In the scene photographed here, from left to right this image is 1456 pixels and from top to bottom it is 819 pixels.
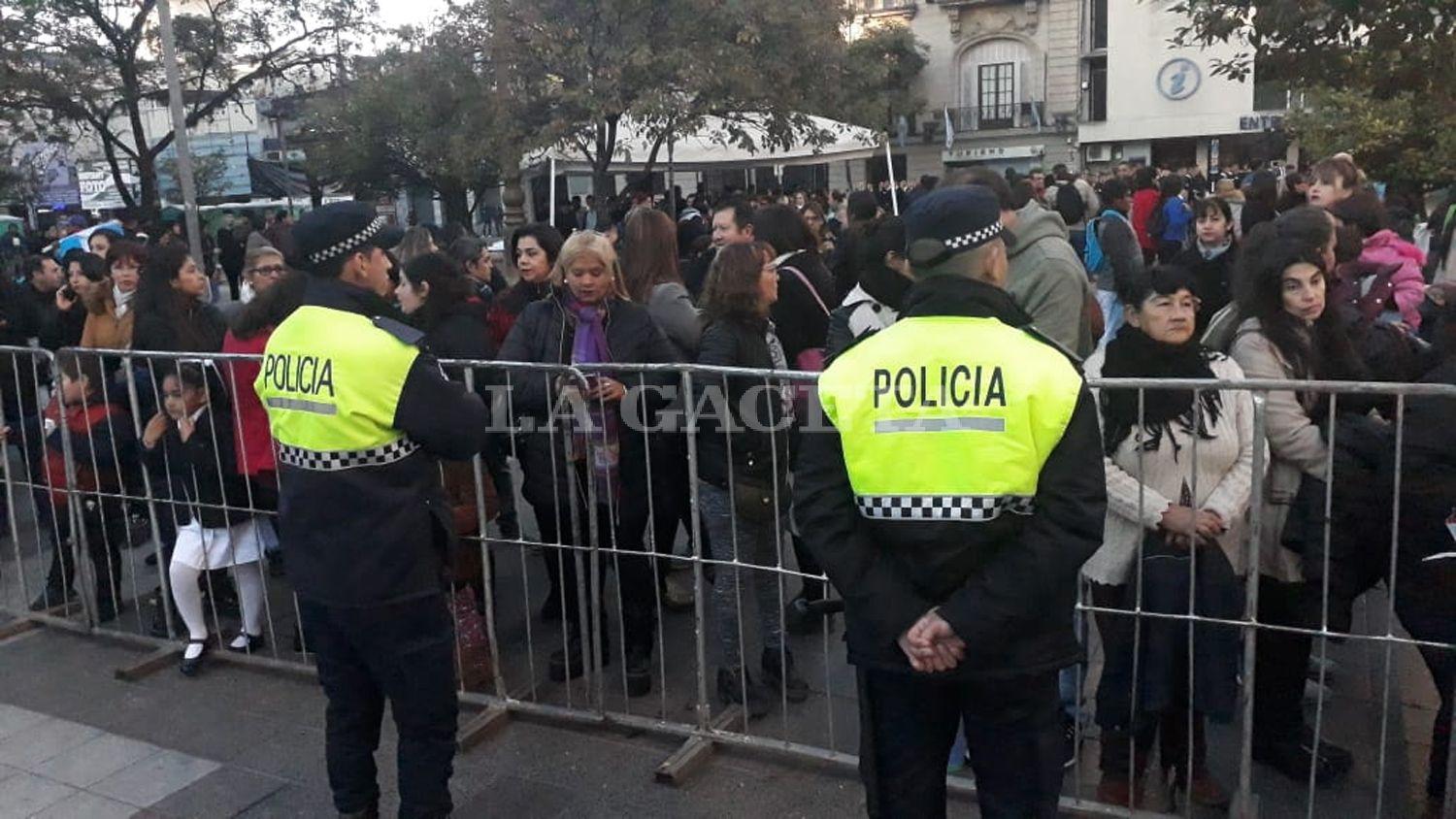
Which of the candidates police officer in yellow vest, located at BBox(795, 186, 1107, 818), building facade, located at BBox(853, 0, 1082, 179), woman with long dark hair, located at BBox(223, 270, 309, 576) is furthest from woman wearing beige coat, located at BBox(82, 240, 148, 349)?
building facade, located at BBox(853, 0, 1082, 179)

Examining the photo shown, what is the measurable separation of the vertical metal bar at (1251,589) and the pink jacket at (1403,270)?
2259mm

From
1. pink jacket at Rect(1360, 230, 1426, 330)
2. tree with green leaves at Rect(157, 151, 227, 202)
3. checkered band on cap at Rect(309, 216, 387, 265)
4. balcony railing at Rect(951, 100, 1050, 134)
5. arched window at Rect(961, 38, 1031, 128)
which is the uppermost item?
arched window at Rect(961, 38, 1031, 128)

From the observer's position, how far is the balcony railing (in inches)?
1735

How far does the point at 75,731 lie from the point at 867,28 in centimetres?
4424

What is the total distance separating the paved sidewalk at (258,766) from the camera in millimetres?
4016

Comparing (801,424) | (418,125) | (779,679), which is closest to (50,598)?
(779,679)

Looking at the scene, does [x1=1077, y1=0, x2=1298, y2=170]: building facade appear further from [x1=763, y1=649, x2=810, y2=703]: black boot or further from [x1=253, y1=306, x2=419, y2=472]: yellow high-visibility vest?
[x1=253, y1=306, x2=419, y2=472]: yellow high-visibility vest

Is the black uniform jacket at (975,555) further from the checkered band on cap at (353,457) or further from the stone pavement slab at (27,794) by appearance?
the stone pavement slab at (27,794)

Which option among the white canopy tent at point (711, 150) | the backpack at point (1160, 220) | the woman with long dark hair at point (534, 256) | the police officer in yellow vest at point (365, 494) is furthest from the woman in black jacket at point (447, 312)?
the white canopy tent at point (711, 150)

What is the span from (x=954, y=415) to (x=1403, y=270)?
3.89 m

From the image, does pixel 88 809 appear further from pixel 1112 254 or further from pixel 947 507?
pixel 1112 254

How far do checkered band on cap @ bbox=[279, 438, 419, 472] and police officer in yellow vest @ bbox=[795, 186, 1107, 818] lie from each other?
129cm

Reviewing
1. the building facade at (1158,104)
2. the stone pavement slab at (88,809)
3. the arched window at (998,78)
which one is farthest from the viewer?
the arched window at (998,78)

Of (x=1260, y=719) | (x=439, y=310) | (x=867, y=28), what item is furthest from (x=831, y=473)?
(x=867, y=28)
